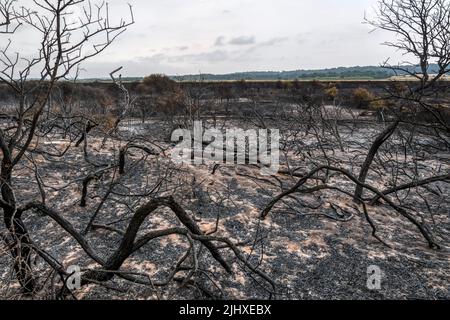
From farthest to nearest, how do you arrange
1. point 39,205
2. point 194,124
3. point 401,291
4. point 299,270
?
point 194,124 → point 299,270 → point 401,291 → point 39,205

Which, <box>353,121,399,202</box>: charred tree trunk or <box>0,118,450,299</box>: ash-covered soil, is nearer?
<box>0,118,450,299</box>: ash-covered soil

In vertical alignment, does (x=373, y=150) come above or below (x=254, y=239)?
above

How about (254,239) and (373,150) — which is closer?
(254,239)

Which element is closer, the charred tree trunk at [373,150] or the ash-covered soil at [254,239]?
the ash-covered soil at [254,239]

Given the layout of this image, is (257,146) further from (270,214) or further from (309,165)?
(270,214)

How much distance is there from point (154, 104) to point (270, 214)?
18.9 metres

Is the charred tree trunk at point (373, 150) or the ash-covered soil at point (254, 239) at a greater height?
the charred tree trunk at point (373, 150)

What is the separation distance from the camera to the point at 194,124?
12070 mm

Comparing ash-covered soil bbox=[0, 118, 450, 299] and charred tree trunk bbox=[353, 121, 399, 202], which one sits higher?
charred tree trunk bbox=[353, 121, 399, 202]
